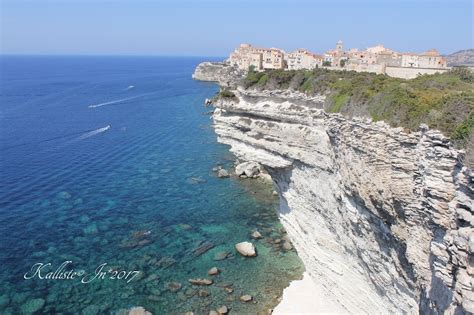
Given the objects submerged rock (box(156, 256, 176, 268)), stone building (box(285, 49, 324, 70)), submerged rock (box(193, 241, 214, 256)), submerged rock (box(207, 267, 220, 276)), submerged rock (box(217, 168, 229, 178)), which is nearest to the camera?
submerged rock (box(207, 267, 220, 276))

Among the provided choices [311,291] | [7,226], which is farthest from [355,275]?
[7,226]

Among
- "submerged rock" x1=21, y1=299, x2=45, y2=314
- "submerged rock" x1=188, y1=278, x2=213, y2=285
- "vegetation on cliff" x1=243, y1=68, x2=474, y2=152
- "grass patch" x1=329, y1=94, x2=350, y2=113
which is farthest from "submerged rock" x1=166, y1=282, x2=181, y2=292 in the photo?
"grass patch" x1=329, y1=94, x2=350, y2=113

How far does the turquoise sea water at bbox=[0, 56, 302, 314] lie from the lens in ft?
74.0

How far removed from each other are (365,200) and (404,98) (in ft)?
13.6

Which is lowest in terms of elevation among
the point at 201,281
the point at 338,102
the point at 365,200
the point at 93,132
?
the point at 201,281

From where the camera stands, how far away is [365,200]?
47.9ft

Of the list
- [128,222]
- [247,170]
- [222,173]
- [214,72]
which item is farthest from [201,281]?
[214,72]

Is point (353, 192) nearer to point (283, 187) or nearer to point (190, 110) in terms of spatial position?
point (283, 187)

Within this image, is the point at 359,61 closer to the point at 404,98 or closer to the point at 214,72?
the point at 404,98

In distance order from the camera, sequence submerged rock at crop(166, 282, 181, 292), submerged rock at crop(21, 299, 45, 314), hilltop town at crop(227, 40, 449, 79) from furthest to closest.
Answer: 1. hilltop town at crop(227, 40, 449, 79)
2. submerged rock at crop(166, 282, 181, 292)
3. submerged rock at crop(21, 299, 45, 314)

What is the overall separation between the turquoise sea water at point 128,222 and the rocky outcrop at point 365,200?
5.11 m

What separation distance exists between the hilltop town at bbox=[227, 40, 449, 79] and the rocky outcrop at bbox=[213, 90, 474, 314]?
44.9ft

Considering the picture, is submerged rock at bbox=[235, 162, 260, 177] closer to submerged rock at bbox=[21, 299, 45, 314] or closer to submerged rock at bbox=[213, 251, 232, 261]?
submerged rock at bbox=[213, 251, 232, 261]

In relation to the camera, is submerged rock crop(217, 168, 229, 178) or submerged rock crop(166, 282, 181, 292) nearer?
submerged rock crop(166, 282, 181, 292)
